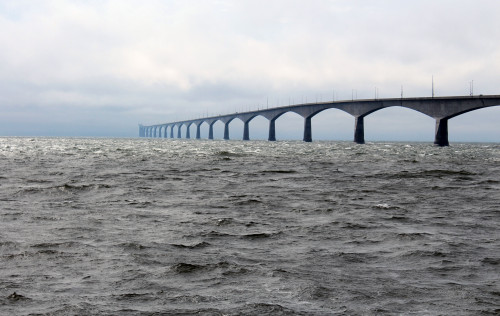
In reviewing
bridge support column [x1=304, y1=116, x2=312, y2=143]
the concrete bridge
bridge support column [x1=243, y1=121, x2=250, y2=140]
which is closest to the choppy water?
the concrete bridge

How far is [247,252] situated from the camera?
31.8 ft

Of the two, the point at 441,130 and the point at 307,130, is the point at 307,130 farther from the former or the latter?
the point at 441,130

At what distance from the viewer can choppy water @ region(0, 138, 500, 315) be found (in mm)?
6859

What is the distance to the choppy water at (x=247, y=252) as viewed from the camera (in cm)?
686

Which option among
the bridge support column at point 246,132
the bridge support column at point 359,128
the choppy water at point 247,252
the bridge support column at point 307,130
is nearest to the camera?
the choppy water at point 247,252

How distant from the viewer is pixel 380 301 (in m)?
6.92

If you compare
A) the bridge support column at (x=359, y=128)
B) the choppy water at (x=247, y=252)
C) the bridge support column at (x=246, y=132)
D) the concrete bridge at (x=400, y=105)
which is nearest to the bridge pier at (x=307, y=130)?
the concrete bridge at (x=400, y=105)

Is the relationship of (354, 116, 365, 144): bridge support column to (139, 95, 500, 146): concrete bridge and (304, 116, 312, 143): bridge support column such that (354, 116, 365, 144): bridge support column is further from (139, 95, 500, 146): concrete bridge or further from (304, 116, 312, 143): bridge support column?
(304, 116, 312, 143): bridge support column

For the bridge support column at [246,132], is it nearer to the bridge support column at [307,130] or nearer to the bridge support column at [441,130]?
the bridge support column at [307,130]

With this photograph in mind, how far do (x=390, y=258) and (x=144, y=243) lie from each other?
4.40 meters

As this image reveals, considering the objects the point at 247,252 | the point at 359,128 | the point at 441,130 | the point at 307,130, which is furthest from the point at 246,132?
the point at 247,252

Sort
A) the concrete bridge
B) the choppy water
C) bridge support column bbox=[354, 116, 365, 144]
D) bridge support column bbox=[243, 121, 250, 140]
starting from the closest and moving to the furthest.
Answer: the choppy water → the concrete bridge → bridge support column bbox=[354, 116, 365, 144] → bridge support column bbox=[243, 121, 250, 140]

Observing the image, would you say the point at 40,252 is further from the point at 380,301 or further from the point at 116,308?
the point at 380,301

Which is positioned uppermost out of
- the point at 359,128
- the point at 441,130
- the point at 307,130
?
the point at 359,128
